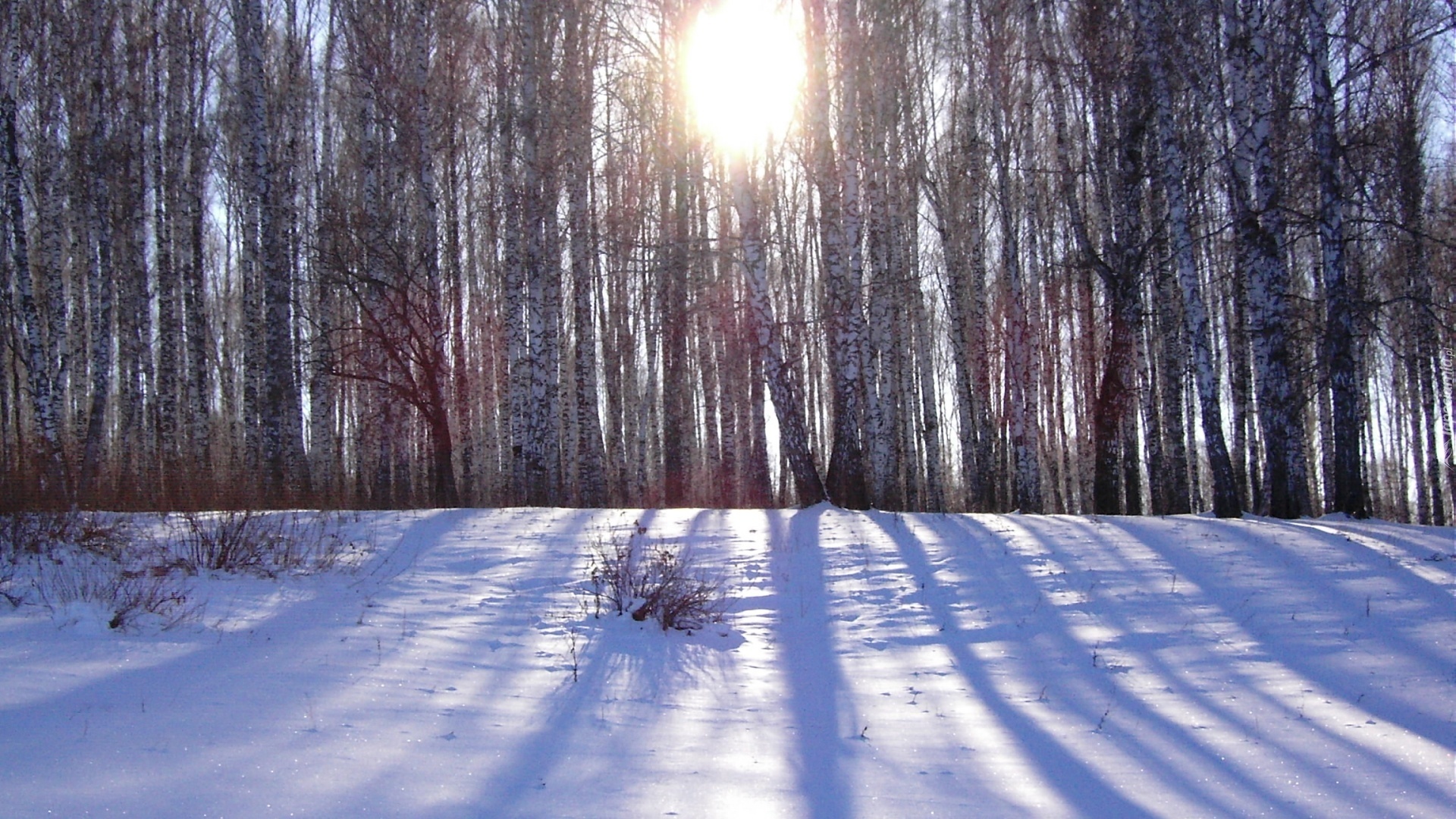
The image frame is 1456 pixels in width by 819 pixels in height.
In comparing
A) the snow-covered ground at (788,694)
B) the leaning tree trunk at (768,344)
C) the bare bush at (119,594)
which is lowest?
the snow-covered ground at (788,694)

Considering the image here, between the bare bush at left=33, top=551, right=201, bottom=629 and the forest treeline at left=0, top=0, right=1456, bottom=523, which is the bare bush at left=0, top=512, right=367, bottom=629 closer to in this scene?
the bare bush at left=33, top=551, right=201, bottom=629

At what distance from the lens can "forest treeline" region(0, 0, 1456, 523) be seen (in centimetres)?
1259

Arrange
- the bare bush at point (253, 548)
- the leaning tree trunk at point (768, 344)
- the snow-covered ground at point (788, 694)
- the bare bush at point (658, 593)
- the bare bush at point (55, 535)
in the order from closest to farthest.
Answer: the snow-covered ground at point (788, 694) < the bare bush at point (658, 593) < the bare bush at point (55, 535) < the bare bush at point (253, 548) < the leaning tree trunk at point (768, 344)

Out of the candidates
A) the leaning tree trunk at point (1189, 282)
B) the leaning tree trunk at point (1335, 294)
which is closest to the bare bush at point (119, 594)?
the leaning tree trunk at point (1189, 282)

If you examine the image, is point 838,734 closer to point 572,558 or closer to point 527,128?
point 572,558

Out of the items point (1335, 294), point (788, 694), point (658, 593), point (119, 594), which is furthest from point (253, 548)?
point (1335, 294)

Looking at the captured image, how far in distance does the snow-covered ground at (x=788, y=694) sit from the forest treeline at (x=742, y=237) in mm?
4931

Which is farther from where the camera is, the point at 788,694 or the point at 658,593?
the point at 658,593

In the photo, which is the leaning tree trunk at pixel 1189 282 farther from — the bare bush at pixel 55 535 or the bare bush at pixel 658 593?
the bare bush at pixel 55 535

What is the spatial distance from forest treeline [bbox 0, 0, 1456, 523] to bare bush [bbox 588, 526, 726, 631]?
224 inches

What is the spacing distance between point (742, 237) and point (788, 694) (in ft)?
27.6

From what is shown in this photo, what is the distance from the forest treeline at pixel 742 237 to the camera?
41.3ft

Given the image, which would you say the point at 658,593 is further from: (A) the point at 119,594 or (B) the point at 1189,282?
(B) the point at 1189,282

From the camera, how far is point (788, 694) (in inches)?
199
